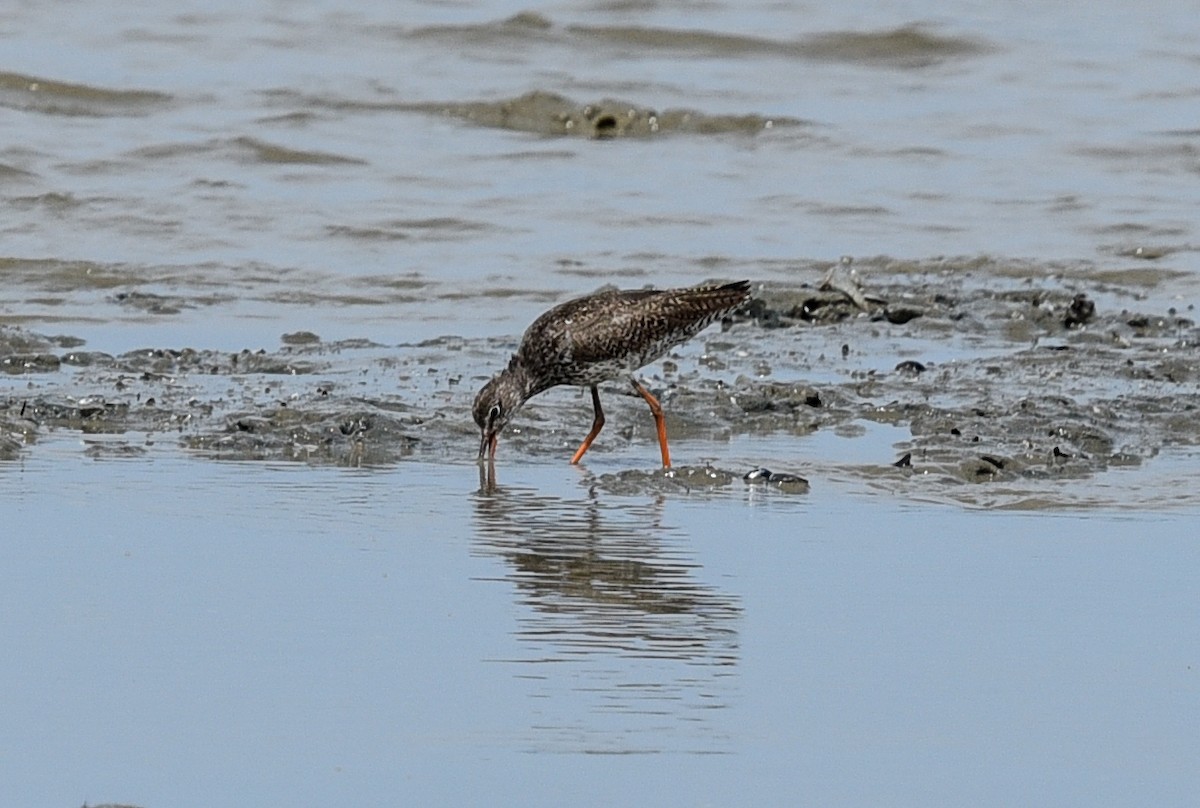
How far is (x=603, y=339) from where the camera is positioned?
9539 millimetres

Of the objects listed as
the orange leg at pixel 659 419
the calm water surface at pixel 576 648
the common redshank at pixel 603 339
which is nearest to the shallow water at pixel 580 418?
the calm water surface at pixel 576 648

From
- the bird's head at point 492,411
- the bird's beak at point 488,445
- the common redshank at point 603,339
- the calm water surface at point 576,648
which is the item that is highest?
the common redshank at point 603,339

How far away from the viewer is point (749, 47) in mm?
20016

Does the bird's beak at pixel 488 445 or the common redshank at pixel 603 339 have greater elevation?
the common redshank at pixel 603 339

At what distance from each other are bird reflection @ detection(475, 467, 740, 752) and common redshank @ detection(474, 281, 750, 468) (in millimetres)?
1216

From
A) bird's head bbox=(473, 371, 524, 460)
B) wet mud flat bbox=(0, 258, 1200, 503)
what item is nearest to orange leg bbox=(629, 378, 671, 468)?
wet mud flat bbox=(0, 258, 1200, 503)

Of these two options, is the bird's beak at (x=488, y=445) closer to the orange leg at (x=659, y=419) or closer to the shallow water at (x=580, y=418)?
the shallow water at (x=580, y=418)

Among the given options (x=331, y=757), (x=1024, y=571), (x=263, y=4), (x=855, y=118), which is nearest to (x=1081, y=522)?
(x=1024, y=571)

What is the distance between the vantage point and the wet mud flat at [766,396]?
8547 mm

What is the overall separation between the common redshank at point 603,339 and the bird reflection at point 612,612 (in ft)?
3.99

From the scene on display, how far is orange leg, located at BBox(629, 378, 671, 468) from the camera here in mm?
8594

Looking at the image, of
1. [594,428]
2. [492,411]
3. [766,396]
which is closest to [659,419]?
[594,428]

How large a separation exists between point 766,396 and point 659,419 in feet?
2.74

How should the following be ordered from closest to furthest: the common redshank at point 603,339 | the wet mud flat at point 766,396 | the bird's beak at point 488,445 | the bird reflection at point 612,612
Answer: the bird reflection at point 612,612 < the wet mud flat at point 766,396 < the bird's beak at point 488,445 < the common redshank at point 603,339
